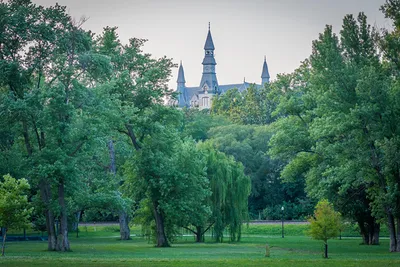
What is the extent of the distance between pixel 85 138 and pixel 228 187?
52.2 ft

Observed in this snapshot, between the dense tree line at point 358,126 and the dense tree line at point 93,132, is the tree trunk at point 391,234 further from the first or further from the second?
the dense tree line at point 93,132

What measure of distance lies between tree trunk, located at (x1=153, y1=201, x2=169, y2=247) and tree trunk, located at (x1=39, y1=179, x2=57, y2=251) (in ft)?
29.5

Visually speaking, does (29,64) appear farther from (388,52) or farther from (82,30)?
(388,52)

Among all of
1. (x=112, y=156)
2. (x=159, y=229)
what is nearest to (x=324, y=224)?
(x=159, y=229)

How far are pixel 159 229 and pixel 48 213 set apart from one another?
9427 millimetres

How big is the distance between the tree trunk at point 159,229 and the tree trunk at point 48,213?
29.5 ft

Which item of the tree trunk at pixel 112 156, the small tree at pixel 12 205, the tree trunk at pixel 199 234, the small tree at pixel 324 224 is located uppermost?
the tree trunk at pixel 112 156

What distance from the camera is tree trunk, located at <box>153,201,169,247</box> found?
52.9m

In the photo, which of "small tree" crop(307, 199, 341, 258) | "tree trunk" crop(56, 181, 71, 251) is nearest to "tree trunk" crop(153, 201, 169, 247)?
"tree trunk" crop(56, 181, 71, 251)

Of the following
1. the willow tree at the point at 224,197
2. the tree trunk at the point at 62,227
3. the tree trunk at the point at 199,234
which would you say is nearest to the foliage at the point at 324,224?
the tree trunk at the point at 62,227

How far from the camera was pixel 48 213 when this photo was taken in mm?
47125

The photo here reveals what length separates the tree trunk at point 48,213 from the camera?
45.9 meters

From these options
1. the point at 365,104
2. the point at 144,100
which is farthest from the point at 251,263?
the point at 144,100

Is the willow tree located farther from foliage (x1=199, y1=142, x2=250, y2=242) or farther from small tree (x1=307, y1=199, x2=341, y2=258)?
small tree (x1=307, y1=199, x2=341, y2=258)
